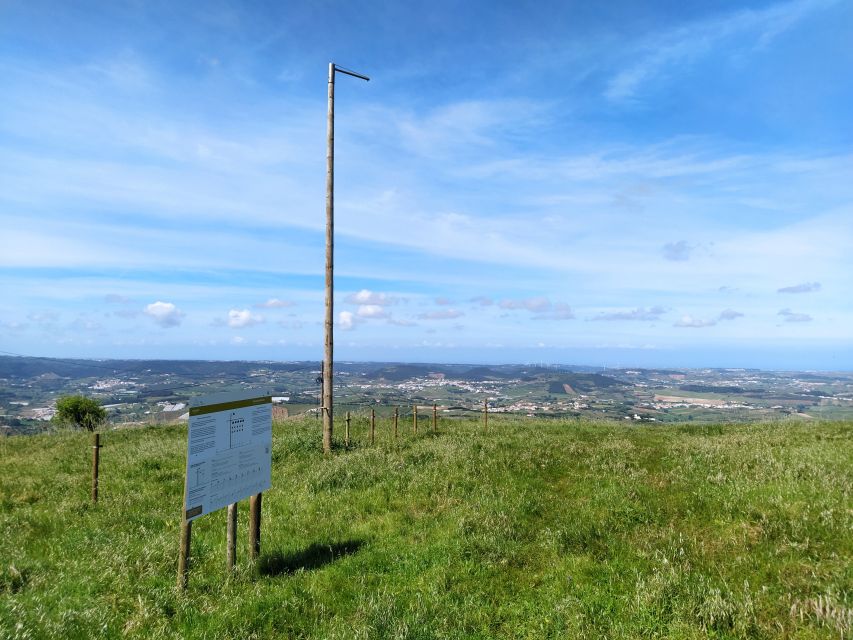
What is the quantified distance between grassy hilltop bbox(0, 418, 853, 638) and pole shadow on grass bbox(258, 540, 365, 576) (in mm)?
52

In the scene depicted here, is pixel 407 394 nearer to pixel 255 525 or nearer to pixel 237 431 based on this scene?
pixel 255 525

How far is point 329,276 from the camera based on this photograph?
18.0 metres

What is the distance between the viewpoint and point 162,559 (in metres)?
8.37

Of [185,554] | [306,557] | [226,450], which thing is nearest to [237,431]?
[226,450]

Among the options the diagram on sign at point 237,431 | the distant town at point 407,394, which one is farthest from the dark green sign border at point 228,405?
the distant town at point 407,394

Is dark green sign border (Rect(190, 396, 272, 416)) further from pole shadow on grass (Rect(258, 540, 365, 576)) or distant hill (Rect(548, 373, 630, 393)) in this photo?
distant hill (Rect(548, 373, 630, 393))

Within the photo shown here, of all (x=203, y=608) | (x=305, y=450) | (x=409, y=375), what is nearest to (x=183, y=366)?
(x=409, y=375)

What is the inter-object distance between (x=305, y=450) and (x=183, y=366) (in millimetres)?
178494

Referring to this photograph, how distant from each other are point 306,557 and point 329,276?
11.3m

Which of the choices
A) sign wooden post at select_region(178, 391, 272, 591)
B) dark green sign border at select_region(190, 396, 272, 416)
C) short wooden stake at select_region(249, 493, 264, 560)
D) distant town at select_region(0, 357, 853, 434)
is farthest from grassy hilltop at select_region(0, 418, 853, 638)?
distant town at select_region(0, 357, 853, 434)

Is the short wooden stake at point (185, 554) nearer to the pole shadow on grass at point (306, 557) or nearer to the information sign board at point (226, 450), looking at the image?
the information sign board at point (226, 450)

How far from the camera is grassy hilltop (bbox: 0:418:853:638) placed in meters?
6.08

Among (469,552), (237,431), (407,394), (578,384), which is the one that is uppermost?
(237,431)

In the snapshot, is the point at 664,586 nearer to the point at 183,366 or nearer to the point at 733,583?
the point at 733,583
